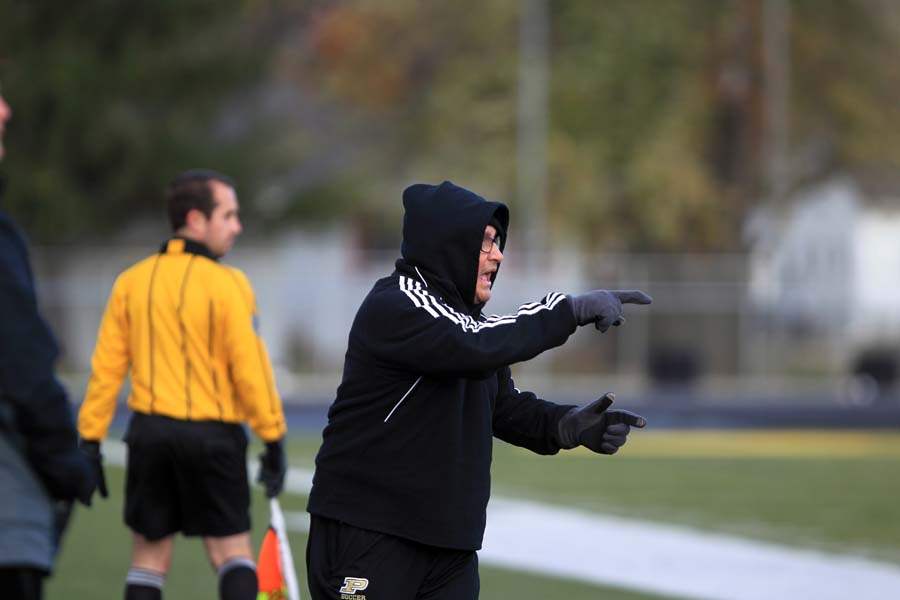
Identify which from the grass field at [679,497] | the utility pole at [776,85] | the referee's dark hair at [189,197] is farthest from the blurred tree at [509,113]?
the referee's dark hair at [189,197]

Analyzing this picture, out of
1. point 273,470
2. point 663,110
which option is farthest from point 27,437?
point 663,110

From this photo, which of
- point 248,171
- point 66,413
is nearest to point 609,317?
point 66,413

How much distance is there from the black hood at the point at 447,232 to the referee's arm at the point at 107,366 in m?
2.00

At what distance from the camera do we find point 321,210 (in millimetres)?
30938

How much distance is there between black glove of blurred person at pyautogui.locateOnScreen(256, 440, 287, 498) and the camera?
6.23m

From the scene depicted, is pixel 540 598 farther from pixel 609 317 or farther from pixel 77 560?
pixel 609 317

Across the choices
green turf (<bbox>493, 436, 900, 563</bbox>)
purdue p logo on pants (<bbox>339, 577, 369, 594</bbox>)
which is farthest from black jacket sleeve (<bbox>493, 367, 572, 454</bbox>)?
green turf (<bbox>493, 436, 900, 563</bbox>)

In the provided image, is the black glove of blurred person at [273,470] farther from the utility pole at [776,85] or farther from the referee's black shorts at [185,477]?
the utility pole at [776,85]

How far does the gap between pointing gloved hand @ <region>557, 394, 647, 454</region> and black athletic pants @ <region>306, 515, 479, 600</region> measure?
463 millimetres

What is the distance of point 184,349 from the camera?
6016mm

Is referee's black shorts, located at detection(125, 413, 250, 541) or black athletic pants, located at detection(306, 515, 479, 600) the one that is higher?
referee's black shorts, located at detection(125, 413, 250, 541)

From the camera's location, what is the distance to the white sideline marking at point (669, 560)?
328 inches

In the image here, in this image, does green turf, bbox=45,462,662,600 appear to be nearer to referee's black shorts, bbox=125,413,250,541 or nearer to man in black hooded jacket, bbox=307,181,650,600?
referee's black shorts, bbox=125,413,250,541

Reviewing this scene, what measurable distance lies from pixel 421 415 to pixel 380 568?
1.38 feet
